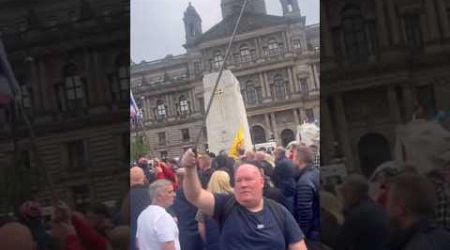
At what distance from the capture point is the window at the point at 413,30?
203 centimetres

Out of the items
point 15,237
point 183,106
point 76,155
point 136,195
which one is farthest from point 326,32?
point 15,237

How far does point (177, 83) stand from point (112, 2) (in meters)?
0.38

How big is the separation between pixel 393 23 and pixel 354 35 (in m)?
0.14

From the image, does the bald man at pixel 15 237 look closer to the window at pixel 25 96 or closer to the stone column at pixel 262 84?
the window at pixel 25 96

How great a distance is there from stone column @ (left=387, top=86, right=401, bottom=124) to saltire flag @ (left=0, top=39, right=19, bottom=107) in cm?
137

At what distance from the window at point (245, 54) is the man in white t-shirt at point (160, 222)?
486 millimetres

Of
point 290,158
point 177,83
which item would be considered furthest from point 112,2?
point 290,158

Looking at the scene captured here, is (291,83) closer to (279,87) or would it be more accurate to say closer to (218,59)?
(279,87)

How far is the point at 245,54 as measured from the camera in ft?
6.51

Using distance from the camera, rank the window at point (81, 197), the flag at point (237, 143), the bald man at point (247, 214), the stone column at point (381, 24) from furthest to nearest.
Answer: the window at point (81, 197)
the stone column at point (381, 24)
the flag at point (237, 143)
the bald man at point (247, 214)

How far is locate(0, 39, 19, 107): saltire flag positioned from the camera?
218 cm

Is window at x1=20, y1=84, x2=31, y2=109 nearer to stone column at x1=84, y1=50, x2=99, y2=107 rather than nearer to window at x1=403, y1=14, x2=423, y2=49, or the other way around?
stone column at x1=84, y1=50, x2=99, y2=107

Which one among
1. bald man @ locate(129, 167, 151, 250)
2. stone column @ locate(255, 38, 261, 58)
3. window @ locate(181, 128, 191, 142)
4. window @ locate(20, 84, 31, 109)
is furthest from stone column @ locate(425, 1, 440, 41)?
window @ locate(20, 84, 31, 109)

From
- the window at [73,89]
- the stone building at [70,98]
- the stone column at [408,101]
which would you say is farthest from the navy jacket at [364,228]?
the window at [73,89]
